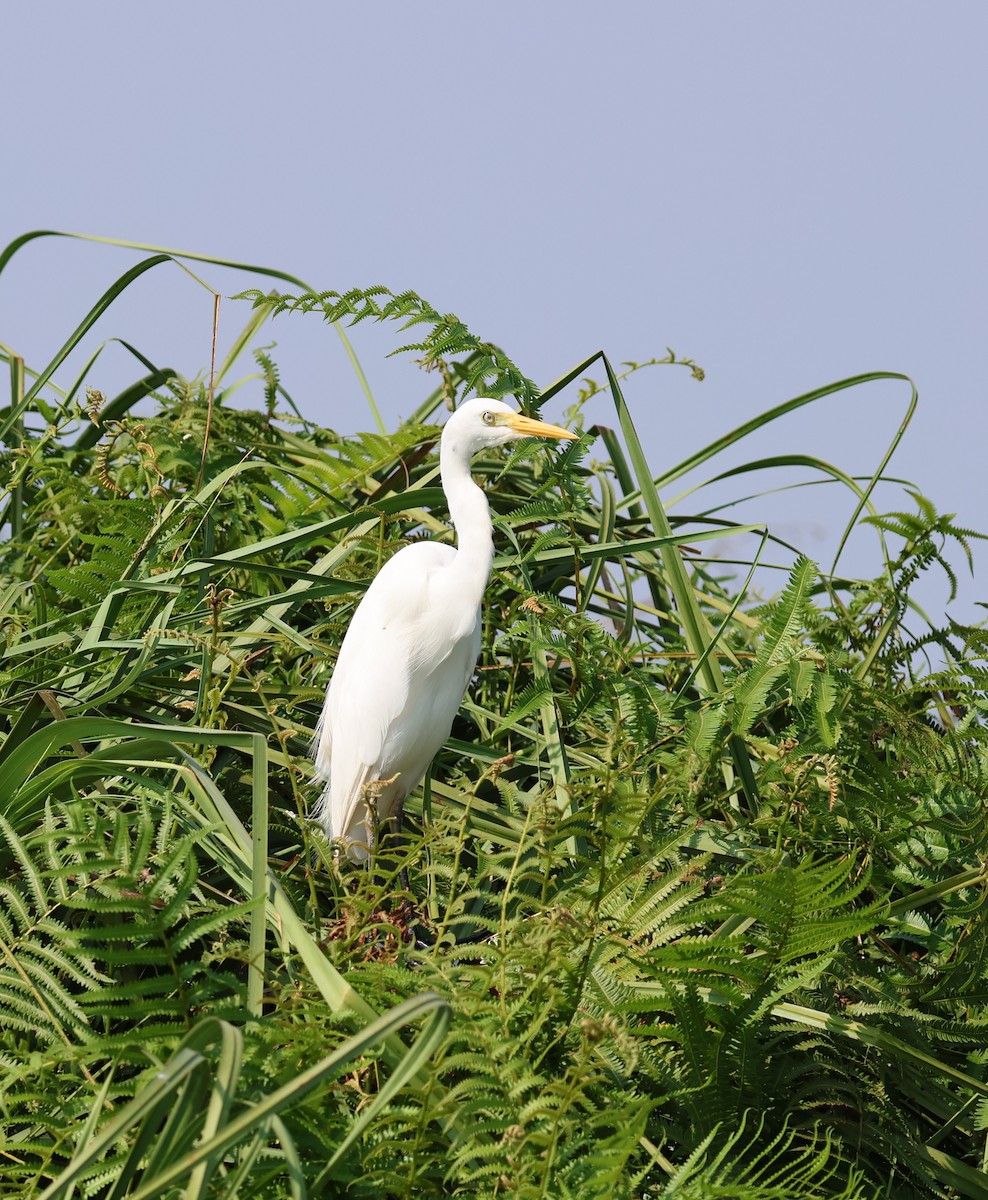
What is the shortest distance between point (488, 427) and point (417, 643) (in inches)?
21.8

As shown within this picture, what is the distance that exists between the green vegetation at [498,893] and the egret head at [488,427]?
0.22 metres

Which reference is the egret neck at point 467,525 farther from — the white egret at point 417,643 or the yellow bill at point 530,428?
the yellow bill at point 530,428

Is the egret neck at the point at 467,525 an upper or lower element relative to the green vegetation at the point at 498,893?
upper

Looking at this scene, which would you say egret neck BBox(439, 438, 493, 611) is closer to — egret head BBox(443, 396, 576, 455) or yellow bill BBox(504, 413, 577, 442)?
egret head BBox(443, 396, 576, 455)

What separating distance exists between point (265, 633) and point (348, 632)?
0.30 metres

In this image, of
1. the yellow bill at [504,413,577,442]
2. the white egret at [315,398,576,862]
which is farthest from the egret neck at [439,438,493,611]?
the yellow bill at [504,413,577,442]

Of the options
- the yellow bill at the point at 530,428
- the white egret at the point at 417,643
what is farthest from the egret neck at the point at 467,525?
the yellow bill at the point at 530,428

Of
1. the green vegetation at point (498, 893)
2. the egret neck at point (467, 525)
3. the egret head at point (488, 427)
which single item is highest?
the egret head at point (488, 427)

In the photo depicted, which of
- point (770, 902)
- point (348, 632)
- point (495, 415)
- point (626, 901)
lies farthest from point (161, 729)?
point (495, 415)

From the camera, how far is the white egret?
10.1 ft

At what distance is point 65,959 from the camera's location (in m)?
1.81

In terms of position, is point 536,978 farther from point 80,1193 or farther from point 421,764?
point 421,764

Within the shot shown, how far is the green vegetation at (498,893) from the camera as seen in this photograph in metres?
1.58

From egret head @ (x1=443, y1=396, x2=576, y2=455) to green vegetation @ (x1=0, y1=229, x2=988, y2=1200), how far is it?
218 mm
